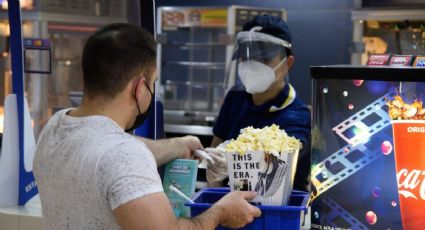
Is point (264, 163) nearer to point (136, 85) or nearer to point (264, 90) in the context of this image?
point (136, 85)

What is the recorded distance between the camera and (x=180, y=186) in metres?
→ 2.08

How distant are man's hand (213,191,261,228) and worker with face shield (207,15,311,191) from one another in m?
1.15

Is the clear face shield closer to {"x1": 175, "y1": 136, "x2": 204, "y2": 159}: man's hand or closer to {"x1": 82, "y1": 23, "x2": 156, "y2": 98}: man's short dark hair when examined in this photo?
{"x1": 175, "y1": 136, "x2": 204, "y2": 159}: man's hand

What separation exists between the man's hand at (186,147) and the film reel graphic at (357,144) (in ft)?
1.53

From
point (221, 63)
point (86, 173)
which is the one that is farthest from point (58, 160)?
point (221, 63)

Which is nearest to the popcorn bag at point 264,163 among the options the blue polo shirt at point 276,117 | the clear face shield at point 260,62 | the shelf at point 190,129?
the blue polo shirt at point 276,117

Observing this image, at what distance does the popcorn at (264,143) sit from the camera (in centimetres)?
175

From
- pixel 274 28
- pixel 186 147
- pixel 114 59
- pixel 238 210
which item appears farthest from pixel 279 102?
pixel 114 59

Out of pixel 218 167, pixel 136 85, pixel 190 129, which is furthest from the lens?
pixel 190 129

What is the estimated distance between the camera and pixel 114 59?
67.4 inches

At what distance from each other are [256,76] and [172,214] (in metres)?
1.57

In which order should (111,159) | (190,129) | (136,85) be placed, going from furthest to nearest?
1. (190,129)
2. (136,85)
3. (111,159)

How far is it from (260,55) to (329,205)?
1444 millimetres

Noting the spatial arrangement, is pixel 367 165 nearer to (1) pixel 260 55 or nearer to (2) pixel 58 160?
(2) pixel 58 160
